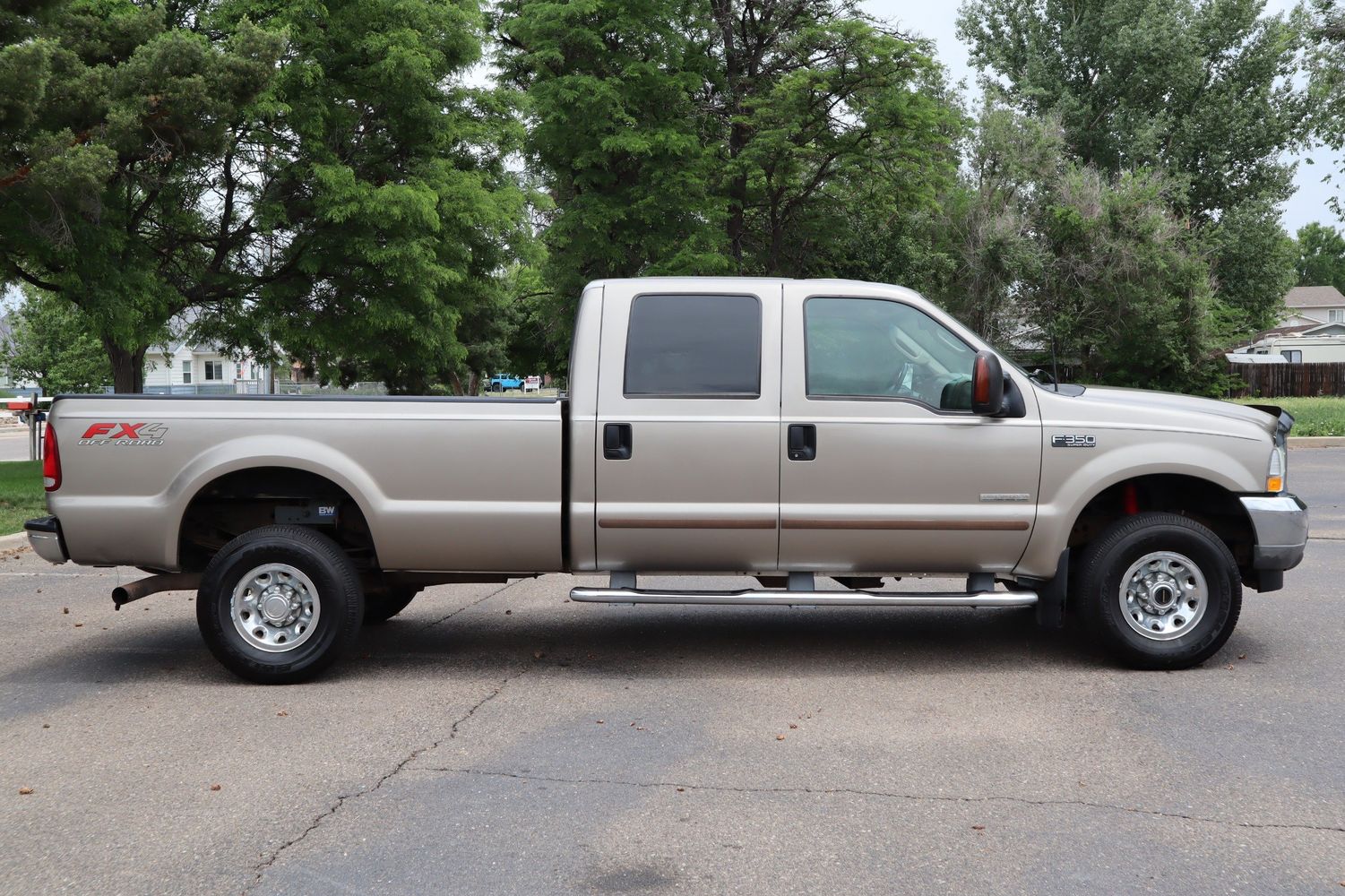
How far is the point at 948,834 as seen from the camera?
13.6 feet

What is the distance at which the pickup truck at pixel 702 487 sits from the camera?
631 centimetres

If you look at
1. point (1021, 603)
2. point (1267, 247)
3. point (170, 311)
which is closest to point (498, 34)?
point (170, 311)

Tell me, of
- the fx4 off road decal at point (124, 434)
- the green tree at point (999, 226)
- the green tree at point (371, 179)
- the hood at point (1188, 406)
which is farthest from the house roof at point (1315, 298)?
the fx4 off road decal at point (124, 434)

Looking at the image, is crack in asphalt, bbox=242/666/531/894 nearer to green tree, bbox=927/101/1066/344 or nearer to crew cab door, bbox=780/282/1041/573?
crew cab door, bbox=780/282/1041/573

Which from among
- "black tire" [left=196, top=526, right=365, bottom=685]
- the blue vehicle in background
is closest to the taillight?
"black tire" [left=196, top=526, right=365, bottom=685]

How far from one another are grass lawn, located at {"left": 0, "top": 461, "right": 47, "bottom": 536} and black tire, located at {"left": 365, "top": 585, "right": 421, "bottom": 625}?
4.36 metres

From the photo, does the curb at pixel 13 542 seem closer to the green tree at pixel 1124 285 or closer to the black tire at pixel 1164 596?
the black tire at pixel 1164 596

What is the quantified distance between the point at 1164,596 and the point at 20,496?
14236 mm

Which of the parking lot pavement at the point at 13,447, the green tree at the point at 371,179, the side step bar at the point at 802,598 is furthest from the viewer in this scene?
the parking lot pavement at the point at 13,447

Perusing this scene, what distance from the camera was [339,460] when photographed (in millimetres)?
6336

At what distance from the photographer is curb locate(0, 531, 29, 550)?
1166cm

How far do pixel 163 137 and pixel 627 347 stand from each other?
1265cm

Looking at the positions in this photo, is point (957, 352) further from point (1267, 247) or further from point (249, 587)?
point (1267, 247)

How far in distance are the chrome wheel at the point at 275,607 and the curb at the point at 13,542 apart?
6.62 meters
